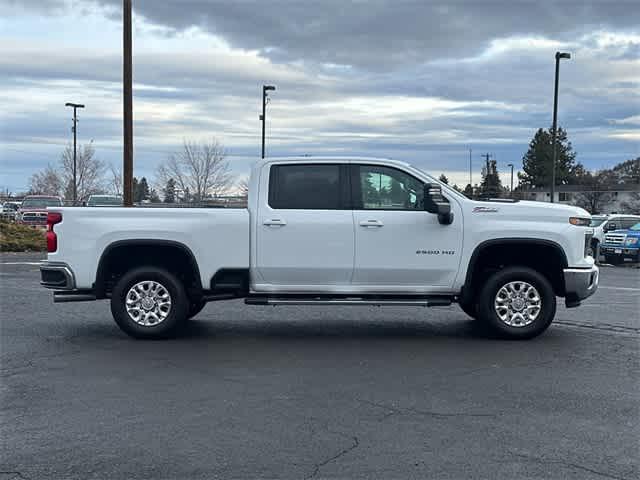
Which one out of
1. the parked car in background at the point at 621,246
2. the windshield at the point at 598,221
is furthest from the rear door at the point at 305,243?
the windshield at the point at 598,221

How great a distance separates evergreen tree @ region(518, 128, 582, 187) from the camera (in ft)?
289

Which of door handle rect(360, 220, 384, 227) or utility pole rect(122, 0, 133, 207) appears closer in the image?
door handle rect(360, 220, 384, 227)

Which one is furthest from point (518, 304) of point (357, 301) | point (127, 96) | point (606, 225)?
point (606, 225)

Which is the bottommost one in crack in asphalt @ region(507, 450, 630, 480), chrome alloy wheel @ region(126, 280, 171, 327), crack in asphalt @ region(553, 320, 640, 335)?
crack in asphalt @ region(507, 450, 630, 480)

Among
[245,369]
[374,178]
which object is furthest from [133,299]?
[374,178]

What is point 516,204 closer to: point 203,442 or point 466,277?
point 466,277

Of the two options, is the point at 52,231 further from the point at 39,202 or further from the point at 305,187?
the point at 39,202

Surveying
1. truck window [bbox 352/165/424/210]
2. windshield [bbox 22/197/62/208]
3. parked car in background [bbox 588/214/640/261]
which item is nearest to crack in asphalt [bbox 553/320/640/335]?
truck window [bbox 352/165/424/210]

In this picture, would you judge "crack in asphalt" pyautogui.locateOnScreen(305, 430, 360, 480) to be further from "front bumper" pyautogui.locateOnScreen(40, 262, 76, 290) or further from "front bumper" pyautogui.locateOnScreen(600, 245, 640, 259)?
"front bumper" pyautogui.locateOnScreen(600, 245, 640, 259)

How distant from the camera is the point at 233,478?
4.48 metres

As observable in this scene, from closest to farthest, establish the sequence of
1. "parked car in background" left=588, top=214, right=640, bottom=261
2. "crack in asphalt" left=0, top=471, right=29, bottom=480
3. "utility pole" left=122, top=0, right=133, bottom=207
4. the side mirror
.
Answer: "crack in asphalt" left=0, top=471, right=29, bottom=480 → the side mirror → "utility pole" left=122, top=0, right=133, bottom=207 → "parked car in background" left=588, top=214, right=640, bottom=261

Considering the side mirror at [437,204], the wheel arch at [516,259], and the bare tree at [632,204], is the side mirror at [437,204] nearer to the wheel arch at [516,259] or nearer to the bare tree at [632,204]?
the wheel arch at [516,259]

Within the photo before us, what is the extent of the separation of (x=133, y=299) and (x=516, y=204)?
4.65 metres

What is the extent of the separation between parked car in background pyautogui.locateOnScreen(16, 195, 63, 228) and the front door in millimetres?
23820
